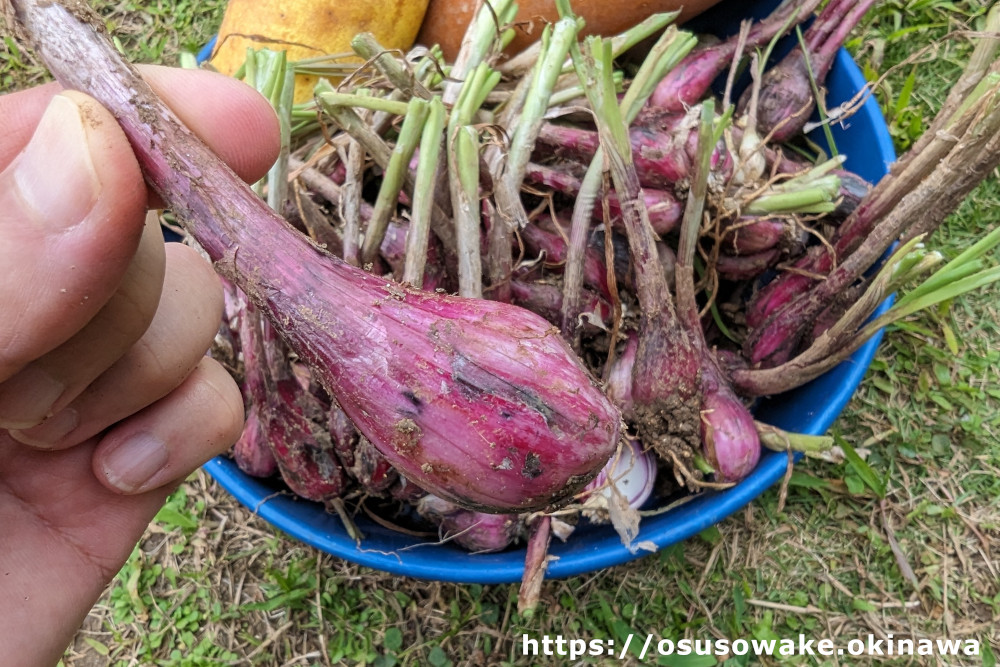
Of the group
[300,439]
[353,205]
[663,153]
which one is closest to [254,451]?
[300,439]

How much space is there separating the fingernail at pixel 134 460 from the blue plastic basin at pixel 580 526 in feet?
0.85

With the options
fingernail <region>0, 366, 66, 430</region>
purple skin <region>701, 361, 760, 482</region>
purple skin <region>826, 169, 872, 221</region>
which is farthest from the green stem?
purple skin <region>826, 169, 872, 221</region>

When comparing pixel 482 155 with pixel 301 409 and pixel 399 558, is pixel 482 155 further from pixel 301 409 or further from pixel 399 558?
pixel 399 558

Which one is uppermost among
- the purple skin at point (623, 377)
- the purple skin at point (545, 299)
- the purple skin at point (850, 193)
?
the purple skin at point (850, 193)

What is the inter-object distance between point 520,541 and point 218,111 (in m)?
0.69

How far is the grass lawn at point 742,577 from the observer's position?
1150 millimetres

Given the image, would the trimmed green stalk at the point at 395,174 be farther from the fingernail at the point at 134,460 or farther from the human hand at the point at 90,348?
the fingernail at the point at 134,460

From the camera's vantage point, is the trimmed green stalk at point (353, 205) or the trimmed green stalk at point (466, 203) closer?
the trimmed green stalk at point (466, 203)

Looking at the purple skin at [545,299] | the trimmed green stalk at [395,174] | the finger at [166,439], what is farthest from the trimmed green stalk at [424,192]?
the finger at [166,439]

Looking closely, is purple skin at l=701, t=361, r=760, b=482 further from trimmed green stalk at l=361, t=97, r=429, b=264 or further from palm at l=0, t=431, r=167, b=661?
palm at l=0, t=431, r=167, b=661

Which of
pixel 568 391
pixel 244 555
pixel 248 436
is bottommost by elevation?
pixel 244 555

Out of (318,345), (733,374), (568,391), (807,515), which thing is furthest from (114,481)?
(807,515)

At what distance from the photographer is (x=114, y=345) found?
602mm

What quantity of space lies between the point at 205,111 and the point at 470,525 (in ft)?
1.99
